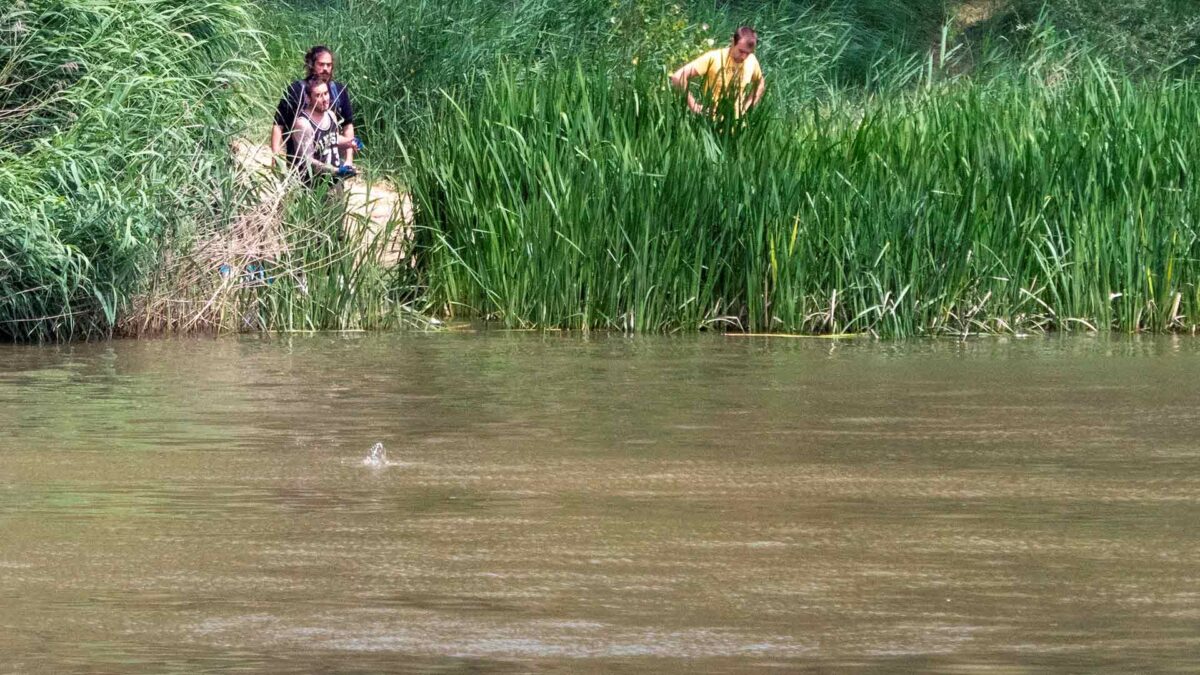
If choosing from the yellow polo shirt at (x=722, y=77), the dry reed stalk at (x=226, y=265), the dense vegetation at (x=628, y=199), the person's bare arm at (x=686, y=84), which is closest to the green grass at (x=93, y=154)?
the dense vegetation at (x=628, y=199)

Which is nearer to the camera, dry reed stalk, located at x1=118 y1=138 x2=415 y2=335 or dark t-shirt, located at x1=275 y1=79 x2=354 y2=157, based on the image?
dry reed stalk, located at x1=118 y1=138 x2=415 y2=335

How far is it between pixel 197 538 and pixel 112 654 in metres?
1.13

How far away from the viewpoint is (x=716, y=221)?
11.3 meters

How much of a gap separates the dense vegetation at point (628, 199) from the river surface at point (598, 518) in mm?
1619

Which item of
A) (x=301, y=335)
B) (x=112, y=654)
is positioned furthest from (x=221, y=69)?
(x=112, y=654)

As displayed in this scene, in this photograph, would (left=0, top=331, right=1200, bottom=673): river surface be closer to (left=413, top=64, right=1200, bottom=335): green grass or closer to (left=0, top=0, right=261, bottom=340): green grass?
(left=0, top=0, right=261, bottom=340): green grass

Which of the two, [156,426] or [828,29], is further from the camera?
[828,29]

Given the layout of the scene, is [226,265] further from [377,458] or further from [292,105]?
[377,458]

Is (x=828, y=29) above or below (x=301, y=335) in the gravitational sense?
above

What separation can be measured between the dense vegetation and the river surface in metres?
1.62

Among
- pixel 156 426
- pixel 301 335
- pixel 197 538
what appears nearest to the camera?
pixel 197 538

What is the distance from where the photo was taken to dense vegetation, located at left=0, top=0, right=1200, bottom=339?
10336 mm

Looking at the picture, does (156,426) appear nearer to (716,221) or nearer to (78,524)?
(78,524)

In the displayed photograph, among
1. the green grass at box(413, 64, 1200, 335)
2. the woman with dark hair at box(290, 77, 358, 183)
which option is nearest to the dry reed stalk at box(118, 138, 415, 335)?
the woman with dark hair at box(290, 77, 358, 183)
